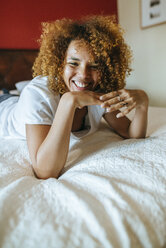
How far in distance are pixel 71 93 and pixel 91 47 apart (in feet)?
1.04

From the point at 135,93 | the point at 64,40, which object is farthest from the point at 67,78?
the point at 135,93

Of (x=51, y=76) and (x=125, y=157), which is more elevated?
(x=51, y=76)

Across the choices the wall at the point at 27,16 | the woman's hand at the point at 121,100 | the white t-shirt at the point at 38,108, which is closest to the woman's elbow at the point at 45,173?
the white t-shirt at the point at 38,108

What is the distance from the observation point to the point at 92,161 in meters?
0.69

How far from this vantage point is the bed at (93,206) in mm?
383

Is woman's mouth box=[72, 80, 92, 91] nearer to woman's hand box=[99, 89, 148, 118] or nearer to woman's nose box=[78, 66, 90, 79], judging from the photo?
woman's nose box=[78, 66, 90, 79]

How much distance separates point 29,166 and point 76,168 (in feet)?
0.69

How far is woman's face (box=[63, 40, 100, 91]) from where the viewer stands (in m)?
0.89

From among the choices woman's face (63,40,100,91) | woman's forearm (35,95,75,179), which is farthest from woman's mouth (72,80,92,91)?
woman's forearm (35,95,75,179)

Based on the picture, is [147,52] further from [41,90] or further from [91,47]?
[41,90]

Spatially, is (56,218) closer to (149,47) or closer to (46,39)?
(46,39)

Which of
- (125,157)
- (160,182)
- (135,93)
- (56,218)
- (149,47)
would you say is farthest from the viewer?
(149,47)

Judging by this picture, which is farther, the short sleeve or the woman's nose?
the woman's nose

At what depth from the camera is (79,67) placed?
899mm
